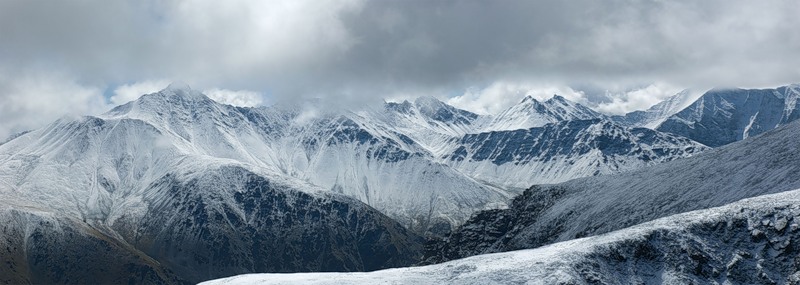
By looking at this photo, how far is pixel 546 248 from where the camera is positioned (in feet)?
348

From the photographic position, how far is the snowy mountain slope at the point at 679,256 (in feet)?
299

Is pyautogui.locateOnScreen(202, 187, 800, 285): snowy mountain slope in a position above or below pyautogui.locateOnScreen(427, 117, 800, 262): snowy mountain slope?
below

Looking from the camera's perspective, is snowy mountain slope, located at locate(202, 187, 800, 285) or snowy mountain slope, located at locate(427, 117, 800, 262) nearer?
snowy mountain slope, located at locate(202, 187, 800, 285)

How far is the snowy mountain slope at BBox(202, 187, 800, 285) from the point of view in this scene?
9112cm

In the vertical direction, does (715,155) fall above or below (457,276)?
above

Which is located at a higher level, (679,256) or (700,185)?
(700,185)

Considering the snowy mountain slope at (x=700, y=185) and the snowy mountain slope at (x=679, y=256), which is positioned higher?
the snowy mountain slope at (x=700, y=185)

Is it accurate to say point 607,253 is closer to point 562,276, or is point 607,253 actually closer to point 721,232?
point 562,276

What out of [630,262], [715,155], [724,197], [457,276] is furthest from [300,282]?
[715,155]

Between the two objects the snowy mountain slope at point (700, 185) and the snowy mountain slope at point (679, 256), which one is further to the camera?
the snowy mountain slope at point (700, 185)

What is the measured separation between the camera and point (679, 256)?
9425 cm

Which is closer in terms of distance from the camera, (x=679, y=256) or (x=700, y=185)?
(x=679, y=256)

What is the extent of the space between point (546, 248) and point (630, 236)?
1306 cm

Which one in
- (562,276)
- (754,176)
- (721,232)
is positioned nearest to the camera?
(562,276)
